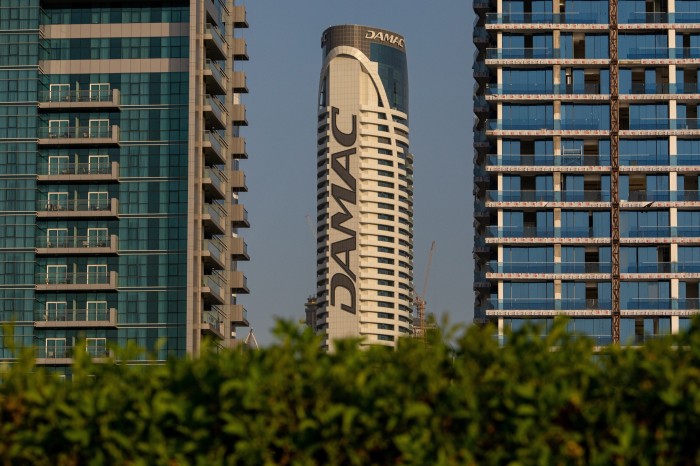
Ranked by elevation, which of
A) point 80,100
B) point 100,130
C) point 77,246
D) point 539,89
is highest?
point 539,89

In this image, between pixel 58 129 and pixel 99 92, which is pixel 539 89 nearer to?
pixel 99 92

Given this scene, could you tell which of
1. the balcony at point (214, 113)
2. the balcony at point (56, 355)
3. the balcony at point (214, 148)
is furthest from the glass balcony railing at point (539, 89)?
the balcony at point (56, 355)

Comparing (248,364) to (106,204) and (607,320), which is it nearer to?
(106,204)

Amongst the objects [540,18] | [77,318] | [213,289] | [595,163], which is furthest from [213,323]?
[540,18]

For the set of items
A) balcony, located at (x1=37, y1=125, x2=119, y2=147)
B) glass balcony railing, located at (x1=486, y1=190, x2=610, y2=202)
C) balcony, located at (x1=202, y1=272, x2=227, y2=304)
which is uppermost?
balcony, located at (x1=37, y1=125, x2=119, y2=147)

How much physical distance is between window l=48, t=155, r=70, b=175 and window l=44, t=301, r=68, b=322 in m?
11.3

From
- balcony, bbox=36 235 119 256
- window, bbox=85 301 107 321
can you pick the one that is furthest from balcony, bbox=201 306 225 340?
balcony, bbox=36 235 119 256

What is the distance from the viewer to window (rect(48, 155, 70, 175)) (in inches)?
5226

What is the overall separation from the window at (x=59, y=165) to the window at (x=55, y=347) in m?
14.5

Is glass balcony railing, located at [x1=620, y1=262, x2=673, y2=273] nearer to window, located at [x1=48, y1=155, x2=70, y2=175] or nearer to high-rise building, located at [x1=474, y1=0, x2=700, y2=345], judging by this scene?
high-rise building, located at [x1=474, y1=0, x2=700, y2=345]

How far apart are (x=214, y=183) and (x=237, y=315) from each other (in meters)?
12.5

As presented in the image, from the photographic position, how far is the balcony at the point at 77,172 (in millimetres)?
131875

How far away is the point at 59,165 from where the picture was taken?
133 metres

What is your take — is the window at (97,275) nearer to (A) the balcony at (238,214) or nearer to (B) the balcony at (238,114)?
(A) the balcony at (238,214)
